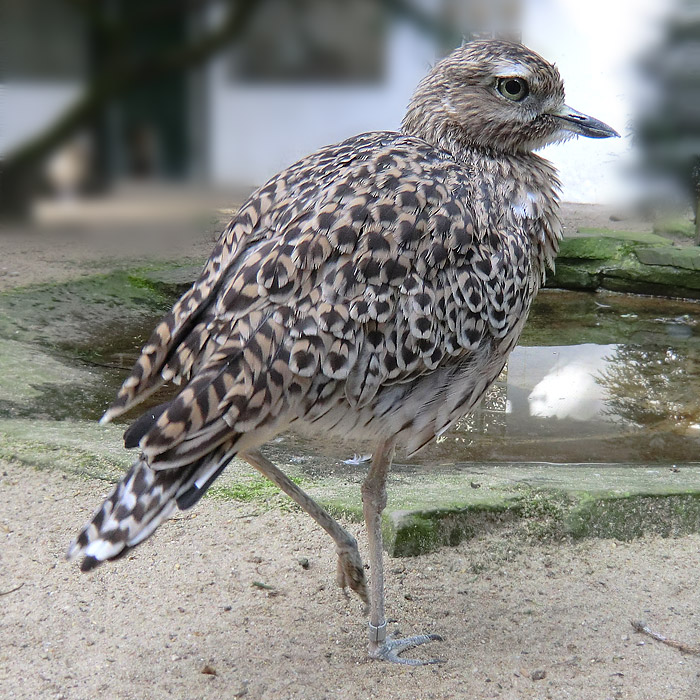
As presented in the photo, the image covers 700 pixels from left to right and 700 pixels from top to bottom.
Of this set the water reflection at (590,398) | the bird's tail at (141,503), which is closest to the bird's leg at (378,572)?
the bird's tail at (141,503)

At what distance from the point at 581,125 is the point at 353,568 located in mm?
2114

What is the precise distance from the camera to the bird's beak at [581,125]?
12.9ft

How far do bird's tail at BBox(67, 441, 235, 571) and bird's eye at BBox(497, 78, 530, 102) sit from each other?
6.35 feet

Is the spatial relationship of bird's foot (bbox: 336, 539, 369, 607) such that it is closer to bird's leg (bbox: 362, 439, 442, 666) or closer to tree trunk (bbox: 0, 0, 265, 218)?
bird's leg (bbox: 362, 439, 442, 666)

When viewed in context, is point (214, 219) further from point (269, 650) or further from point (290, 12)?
point (269, 650)

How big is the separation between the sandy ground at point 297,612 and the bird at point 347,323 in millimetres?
229

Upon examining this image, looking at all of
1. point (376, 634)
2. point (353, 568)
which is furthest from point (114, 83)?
point (376, 634)

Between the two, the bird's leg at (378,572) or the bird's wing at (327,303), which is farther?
the bird's leg at (378,572)

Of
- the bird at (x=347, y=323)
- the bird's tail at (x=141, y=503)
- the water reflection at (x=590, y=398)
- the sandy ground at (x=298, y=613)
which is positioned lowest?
the water reflection at (x=590, y=398)

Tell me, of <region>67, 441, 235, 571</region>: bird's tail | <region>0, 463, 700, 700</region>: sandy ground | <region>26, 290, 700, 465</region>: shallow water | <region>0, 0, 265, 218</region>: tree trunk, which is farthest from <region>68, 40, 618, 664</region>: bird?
<region>26, 290, 700, 465</region>: shallow water

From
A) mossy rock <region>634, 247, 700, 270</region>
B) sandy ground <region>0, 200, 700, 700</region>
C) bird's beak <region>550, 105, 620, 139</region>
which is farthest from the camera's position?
mossy rock <region>634, 247, 700, 270</region>

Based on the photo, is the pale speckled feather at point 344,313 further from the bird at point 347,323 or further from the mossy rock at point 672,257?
the mossy rock at point 672,257

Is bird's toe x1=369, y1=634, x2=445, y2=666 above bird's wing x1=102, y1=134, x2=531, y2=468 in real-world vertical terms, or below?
below

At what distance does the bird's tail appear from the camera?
279 cm
